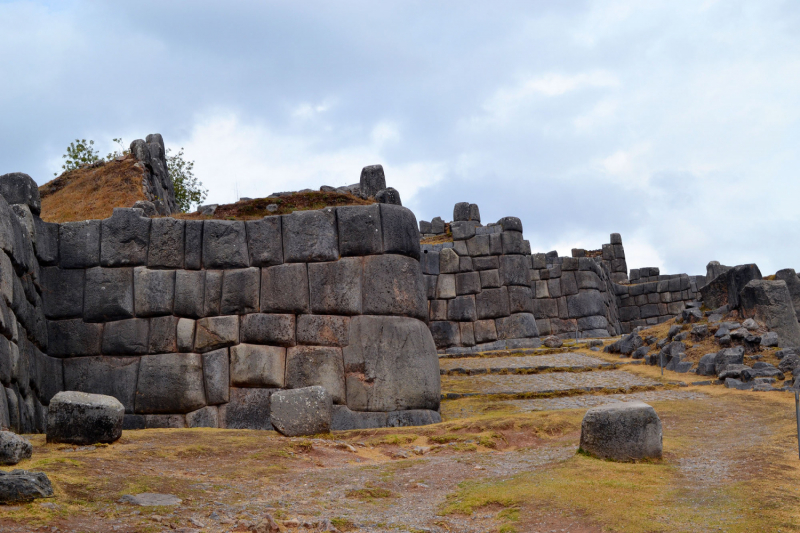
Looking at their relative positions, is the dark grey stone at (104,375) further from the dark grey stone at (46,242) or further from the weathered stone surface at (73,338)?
the dark grey stone at (46,242)

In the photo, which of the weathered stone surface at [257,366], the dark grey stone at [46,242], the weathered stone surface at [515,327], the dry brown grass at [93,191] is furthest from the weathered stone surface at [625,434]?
the weathered stone surface at [515,327]

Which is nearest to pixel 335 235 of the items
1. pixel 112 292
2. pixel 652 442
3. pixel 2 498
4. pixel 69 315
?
pixel 112 292

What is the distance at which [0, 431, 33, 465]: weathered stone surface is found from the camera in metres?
6.29

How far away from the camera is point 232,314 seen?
38.0 ft

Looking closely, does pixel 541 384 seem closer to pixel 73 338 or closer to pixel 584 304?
pixel 73 338

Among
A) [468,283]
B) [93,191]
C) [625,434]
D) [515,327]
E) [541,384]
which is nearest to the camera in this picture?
[625,434]

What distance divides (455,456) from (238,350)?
4.11 m

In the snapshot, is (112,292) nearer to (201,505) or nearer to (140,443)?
(140,443)

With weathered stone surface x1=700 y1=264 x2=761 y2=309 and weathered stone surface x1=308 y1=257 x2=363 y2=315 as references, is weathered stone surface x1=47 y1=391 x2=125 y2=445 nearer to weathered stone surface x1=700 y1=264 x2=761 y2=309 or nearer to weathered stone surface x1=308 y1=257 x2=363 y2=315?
weathered stone surface x1=308 y1=257 x2=363 y2=315

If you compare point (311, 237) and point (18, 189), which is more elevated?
point (18, 189)

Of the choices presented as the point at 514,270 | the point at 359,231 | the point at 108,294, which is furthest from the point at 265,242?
the point at 514,270

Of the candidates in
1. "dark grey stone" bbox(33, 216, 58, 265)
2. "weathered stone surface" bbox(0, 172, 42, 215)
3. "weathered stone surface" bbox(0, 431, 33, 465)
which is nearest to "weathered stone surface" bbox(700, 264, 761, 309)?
"dark grey stone" bbox(33, 216, 58, 265)

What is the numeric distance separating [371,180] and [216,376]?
34.8 feet

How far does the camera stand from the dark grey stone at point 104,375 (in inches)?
448
